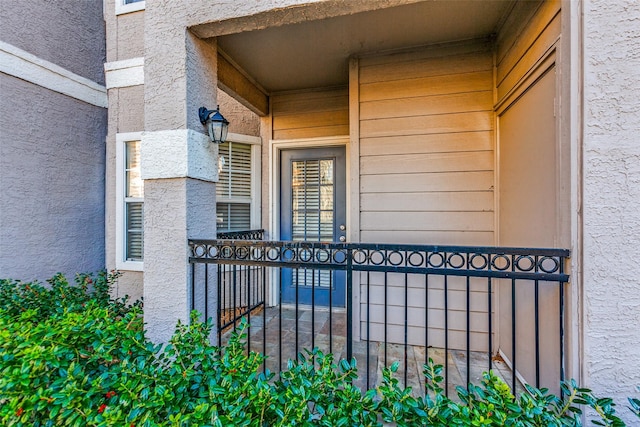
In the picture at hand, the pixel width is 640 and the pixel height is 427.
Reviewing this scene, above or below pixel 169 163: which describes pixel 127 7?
above

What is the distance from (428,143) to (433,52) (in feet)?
2.76

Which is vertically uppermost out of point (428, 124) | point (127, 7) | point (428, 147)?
point (127, 7)

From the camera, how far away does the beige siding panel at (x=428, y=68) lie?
251 cm

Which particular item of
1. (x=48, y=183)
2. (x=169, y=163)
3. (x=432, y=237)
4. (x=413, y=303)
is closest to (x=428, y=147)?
(x=432, y=237)

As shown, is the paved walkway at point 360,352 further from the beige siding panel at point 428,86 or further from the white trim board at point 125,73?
the white trim board at point 125,73

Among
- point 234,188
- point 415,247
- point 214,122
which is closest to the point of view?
point 415,247

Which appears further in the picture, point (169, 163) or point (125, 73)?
point (125, 73)

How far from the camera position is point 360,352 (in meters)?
2.48

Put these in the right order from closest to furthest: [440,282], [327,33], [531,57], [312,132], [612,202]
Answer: [612,202]
[531,57]
[327,33]
[440,282]
[312,132]

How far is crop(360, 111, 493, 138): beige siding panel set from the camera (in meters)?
2.51

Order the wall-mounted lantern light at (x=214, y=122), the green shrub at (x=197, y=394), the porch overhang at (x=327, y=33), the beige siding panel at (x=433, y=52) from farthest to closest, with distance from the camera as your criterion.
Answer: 1. the beige siding panel at (x=433, y=52)
2. the wall-mounted lantern light at (x=214, y=122)
3. the porch overhang at (x=327, y=33)
4. the green shrub at (x=197, y=394)

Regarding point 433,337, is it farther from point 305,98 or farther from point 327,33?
point 305,98

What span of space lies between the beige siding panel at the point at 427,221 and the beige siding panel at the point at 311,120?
141 centimetres

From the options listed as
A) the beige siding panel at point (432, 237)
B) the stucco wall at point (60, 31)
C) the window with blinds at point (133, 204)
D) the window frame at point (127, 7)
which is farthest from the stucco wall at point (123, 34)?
the beige siding panel at point (432, 237)
